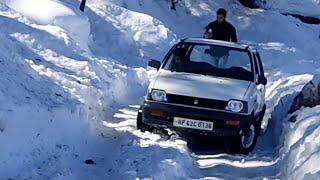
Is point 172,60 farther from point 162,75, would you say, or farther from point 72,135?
point 72,135

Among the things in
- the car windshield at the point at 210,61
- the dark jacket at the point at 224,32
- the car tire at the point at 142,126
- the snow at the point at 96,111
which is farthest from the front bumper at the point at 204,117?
the dark jacket at the point at 224,32

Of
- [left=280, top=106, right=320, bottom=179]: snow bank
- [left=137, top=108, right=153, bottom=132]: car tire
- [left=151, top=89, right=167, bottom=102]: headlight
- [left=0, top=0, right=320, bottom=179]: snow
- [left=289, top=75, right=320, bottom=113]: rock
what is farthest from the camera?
[left=289, top=75, right=320, bottom=113]: rock

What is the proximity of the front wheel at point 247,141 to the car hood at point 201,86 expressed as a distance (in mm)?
607

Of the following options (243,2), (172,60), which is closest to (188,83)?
(172,60)

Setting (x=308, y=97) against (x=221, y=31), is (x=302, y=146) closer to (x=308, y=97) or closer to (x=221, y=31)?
(x=308, y=97)

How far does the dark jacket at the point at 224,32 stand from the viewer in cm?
1336

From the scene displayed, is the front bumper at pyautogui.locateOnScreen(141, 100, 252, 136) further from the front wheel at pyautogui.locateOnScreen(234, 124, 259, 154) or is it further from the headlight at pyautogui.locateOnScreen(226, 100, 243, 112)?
the front wheel at pyautogui.locateOnScreen(234, 124, 259, 154)

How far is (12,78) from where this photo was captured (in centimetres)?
1047

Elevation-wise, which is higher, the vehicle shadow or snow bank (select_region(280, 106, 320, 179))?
snow bank (select_region(280, 106, 320, 179))

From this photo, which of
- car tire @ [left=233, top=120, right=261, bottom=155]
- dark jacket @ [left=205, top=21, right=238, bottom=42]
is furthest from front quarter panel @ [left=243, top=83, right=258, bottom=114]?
dark jacket @ [left=205, top=21, right=238, bottom=42]

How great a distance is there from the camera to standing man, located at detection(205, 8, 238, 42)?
13359mm

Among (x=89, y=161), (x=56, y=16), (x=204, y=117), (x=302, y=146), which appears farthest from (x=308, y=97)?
(x=56, y=16)

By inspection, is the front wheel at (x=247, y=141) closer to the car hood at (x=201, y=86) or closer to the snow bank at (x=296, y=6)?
the car hood at (x=201, y=86)

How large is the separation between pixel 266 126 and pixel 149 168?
429 cm
